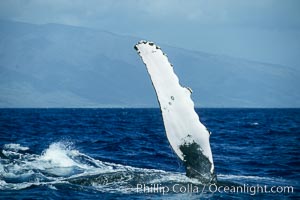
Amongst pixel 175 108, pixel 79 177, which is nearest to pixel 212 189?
pixel 175 108

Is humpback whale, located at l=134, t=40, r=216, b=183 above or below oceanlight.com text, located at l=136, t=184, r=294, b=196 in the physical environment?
above

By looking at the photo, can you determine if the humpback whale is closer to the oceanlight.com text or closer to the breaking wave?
the oceanlight.com text

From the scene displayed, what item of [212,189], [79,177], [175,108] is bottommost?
[212,189]

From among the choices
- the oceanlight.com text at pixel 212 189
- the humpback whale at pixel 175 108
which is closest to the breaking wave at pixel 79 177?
the oceanlight.com text at pixel 212 189

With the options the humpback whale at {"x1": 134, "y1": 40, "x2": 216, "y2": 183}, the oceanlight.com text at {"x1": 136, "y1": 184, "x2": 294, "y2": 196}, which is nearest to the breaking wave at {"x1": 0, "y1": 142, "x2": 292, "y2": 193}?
the oceanlight.com text at {"x1": 136, "y1": 184, "x2": 294, "y2": 196}

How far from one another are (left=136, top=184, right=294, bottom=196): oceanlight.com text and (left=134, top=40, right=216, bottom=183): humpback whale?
66cm

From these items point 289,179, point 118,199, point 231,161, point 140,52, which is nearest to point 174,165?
point 231,161

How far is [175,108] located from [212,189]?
181cm

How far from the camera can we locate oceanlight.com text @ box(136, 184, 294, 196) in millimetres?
8992

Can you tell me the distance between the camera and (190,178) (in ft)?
29.9

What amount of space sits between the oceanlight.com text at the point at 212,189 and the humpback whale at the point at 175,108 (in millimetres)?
657

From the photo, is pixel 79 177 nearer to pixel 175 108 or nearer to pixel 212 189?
pixel 212 189

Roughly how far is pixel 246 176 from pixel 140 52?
4.85 meters

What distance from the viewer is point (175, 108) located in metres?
8.21
